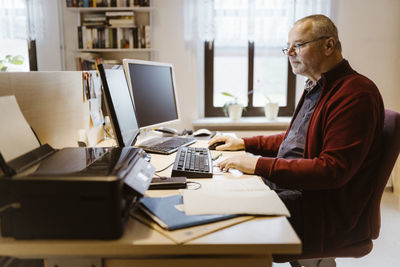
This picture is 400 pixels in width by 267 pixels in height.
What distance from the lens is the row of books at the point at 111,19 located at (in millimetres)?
3340

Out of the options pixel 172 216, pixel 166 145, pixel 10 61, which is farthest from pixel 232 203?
pixel 10 61

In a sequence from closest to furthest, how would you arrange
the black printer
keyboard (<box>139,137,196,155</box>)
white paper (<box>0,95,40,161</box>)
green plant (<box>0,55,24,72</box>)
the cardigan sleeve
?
1. the black printer
2. white paper (<box>0,95,40,161</box>)
3. keyboard (<box>139,137,196,155</box>)
4. the cardigan sleeve
5. green plant (<box>0,55,24,72</box>)

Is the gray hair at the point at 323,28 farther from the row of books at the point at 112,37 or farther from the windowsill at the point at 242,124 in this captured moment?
the row of books at the point at 112,37

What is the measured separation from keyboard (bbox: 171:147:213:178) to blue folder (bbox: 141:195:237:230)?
0.97 ft

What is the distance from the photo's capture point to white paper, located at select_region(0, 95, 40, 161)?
931 millimetres

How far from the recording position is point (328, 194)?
4.36 ft

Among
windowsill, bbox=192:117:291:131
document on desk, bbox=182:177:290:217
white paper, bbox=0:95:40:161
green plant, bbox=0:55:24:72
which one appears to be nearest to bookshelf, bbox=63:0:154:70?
green plant, bbox=0:55:24:72

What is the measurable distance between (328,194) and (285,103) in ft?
8.11

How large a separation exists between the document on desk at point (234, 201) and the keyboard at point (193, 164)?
139 millimetres

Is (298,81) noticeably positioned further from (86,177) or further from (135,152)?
(86,177)

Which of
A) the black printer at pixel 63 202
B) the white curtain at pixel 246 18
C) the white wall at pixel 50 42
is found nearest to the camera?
the black printer at pixel 63 202

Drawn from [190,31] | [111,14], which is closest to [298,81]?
[190,31]

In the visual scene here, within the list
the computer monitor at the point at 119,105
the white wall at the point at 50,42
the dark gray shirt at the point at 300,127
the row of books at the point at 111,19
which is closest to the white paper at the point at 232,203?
the computer monitor at the point at 119,105

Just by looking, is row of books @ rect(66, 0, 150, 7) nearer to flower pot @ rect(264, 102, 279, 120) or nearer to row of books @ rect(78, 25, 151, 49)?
row of books @ rect(78, 25, 151, 49)
